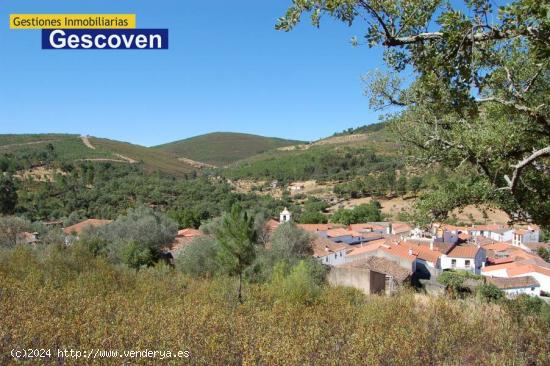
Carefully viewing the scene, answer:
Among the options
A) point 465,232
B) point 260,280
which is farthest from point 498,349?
point 465,232

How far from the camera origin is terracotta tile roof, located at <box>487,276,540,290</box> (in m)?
34.4

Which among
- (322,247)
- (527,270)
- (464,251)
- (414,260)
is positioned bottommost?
(527,270)

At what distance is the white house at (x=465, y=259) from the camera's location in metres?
43.6

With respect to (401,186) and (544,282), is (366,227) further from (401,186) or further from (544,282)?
(544,282)

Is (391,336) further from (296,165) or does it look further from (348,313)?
(296,165)

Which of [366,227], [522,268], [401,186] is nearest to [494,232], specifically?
[401,186]

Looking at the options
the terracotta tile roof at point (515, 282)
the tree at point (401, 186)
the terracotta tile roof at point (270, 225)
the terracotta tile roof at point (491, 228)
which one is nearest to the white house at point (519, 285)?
the terracotta tile roof at point (515, 282)

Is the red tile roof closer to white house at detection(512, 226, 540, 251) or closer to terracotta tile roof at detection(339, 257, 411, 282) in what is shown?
white house at detection(512, 226, 540, 251)

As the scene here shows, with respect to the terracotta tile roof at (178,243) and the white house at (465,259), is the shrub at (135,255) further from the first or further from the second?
the white house at (465,259)

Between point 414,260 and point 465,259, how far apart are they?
9040 mm

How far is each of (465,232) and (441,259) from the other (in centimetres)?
1944

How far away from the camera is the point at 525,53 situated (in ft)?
22.2

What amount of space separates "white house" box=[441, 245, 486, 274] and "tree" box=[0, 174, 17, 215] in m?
55.6

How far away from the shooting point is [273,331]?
8.80 m
